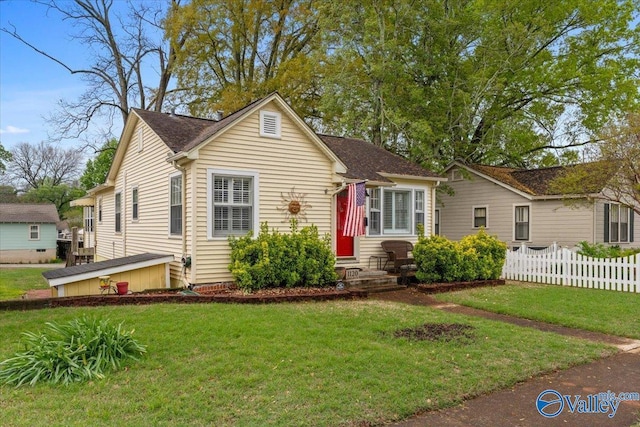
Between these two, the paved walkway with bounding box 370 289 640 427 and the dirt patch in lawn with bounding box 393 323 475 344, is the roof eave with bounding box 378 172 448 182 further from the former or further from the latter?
the paved walkway with bounding box 370 289 640 427

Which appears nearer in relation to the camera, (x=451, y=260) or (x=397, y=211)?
(x=451, y=260)

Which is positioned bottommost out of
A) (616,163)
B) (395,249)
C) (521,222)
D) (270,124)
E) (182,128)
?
(395,249)

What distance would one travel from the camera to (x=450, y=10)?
67.2 ft

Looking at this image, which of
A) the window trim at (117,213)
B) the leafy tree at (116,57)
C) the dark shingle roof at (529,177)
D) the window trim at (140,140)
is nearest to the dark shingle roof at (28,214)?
the leafy tree at (116,57)

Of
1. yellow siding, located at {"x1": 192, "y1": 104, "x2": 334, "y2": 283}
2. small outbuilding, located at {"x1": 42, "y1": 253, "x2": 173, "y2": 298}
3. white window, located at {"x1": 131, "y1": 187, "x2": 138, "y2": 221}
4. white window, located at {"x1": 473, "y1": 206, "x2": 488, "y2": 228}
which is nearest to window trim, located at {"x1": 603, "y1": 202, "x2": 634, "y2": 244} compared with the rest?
white window, located at {"x1": 473, "y1": 206, "x2": 488, "y2": 228}

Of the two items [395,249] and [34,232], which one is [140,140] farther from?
[34,232]

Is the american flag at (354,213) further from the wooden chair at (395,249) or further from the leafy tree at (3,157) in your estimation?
the leafy tree at (3,157)

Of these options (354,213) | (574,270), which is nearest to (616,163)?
(574,270)

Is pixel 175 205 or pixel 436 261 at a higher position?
pixel 175 205

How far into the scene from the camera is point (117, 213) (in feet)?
53.8

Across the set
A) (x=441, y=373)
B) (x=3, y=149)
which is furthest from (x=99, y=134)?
(x=3, y=149)

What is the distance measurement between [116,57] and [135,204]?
17.6 metres

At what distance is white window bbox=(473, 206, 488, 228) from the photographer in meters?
20.5

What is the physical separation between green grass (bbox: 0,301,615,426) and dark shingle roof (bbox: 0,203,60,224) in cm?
2671
